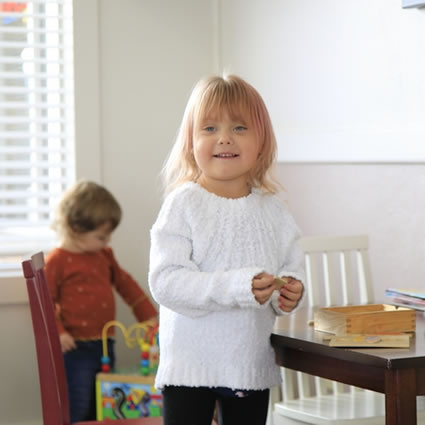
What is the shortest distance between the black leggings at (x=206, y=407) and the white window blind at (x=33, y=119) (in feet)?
5.94

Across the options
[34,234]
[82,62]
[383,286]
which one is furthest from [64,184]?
[383,286]

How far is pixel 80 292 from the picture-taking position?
124 inches

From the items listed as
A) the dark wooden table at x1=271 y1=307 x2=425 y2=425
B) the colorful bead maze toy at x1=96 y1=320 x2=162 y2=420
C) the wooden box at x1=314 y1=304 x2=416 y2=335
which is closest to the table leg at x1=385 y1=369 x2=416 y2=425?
the dark wooden table at x1=271 y1=307 x2=425 y2=425

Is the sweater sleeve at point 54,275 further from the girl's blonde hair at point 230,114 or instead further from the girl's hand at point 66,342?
the girl's blonde hair at point 230,114

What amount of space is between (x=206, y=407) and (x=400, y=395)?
0.36m

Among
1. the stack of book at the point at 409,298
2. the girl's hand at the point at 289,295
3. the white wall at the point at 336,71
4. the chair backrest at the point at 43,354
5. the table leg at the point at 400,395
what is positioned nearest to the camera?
the table leg at the point at 400,395

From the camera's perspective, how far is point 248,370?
1.67 meters

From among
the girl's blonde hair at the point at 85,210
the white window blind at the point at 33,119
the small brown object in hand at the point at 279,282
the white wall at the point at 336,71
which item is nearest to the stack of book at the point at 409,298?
the white wall at the point at 336,71

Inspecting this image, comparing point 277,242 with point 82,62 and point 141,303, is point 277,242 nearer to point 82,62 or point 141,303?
point 141,303

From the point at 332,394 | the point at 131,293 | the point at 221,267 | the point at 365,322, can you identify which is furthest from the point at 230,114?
the point at 131,293

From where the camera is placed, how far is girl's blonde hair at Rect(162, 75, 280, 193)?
5.63 feet

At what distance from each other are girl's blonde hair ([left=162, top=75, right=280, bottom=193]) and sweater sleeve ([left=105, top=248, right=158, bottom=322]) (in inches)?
59.6

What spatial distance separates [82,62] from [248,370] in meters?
2.02

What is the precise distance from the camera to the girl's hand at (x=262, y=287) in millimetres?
1561
